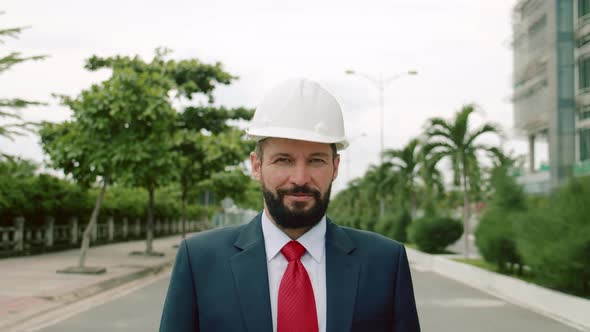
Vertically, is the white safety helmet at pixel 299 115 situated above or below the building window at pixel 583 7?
below

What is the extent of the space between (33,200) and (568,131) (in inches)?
1476

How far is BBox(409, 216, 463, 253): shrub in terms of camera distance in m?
25.2

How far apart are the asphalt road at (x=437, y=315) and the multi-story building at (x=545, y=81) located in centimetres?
2883

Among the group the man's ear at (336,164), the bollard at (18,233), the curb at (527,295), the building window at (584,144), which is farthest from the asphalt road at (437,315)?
the building window at (584,144)

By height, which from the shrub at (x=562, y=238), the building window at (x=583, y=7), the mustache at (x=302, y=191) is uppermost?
the building window at (x=583, y=7)

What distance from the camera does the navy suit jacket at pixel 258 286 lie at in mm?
2193

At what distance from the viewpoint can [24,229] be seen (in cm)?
2323

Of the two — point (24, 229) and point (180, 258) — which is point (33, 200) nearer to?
point (24, 229)

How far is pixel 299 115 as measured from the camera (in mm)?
2223

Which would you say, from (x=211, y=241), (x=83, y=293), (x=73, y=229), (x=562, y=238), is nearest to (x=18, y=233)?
(x=73, y=229)

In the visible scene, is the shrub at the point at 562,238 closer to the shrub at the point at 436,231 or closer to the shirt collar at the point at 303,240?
the shirt collar at the point at 303,240

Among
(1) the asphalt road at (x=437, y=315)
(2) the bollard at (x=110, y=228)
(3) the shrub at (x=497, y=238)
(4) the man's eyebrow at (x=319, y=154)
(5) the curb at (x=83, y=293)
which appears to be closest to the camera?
(4) the man's eyebrow at (x=319, y=154)

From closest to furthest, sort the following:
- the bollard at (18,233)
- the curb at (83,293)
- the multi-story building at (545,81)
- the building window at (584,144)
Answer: the curb at (83,293) → the bollard at (18,233) → the building window at (584,144) → the multi-story building at (545,81)

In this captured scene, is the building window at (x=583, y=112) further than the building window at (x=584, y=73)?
Yes
